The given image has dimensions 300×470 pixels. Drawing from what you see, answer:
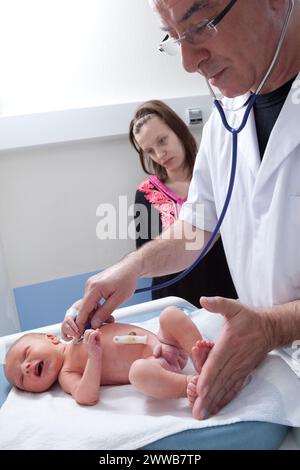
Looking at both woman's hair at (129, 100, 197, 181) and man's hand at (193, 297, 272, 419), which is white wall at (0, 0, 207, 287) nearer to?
woman's hair at (129, 100, 197, 181)

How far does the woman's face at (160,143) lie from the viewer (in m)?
2.41

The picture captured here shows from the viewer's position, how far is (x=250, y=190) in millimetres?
1159

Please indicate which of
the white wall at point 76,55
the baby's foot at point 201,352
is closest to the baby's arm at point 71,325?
the baby's foot at point 201,352

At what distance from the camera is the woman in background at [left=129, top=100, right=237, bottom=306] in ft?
7.74

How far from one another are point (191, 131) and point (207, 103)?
0.19 m

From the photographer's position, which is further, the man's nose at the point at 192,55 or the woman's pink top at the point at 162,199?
the woman's pink top at the point at 162,199

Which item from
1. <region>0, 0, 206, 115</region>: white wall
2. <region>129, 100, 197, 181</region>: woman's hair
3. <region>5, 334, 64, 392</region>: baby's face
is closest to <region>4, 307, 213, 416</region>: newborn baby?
<region>5, 334, 64, 392</region>: baby's face

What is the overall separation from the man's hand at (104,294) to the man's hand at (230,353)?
1.24 feet

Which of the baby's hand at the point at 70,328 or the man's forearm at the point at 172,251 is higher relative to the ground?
the man's forearm at the point at 172,251

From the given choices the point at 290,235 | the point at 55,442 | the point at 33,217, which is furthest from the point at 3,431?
the point at 33,217

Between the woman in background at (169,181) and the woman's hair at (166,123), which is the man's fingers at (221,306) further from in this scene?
the woman's hair at (166,123)

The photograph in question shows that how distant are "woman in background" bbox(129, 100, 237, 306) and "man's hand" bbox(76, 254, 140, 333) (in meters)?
1.09

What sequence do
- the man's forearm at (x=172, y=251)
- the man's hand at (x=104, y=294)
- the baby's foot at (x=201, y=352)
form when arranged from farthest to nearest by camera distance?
the man's forearm at (x=172, y=251)
the man's hand at (x=104, y=294)
the baby's foot at (x=201, y=352)

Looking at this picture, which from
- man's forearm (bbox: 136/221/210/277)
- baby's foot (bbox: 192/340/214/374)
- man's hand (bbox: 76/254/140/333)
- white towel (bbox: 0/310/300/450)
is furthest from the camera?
man's forearm (bbox: 136/221/210/277)
